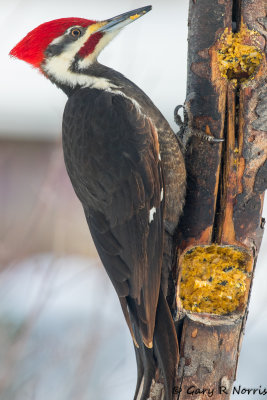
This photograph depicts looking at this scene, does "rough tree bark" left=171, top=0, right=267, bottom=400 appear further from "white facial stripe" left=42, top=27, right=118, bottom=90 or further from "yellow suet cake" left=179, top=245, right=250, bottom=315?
"white facial stripe" left=42, top=27, right=118, bottom=90

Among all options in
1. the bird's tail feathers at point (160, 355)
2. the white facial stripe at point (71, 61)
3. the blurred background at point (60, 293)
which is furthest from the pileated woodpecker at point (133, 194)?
the blurred background at point (60, 293)

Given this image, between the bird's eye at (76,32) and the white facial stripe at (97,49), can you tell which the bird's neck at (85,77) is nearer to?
the white facial stripe at (97,49)

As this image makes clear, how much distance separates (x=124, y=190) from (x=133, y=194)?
41 millimetres

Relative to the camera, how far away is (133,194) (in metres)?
2.45

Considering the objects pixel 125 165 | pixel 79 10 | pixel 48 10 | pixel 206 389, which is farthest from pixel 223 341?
pixel 79 10

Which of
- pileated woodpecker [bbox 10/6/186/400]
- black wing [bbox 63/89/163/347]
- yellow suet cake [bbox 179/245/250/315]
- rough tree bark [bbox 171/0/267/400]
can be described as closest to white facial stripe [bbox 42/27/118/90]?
pileated woodpecker [bbox 10/6/186/400]

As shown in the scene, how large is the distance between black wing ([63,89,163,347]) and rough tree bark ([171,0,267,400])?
15 centimetres

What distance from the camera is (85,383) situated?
3.16m

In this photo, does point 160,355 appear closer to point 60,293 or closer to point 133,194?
point 133,194

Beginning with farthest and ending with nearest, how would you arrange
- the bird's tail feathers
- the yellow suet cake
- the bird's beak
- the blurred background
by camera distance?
the blurred background
the bird's beak
the yellow suet cake
the bird's tail feathers

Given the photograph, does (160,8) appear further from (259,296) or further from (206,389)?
(206,389)

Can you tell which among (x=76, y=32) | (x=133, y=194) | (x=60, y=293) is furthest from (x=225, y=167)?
(x=60, y=293)

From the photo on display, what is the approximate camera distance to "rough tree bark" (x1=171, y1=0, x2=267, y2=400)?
226 cm

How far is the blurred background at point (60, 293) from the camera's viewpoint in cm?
323
